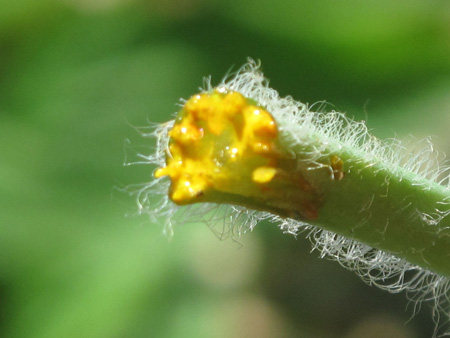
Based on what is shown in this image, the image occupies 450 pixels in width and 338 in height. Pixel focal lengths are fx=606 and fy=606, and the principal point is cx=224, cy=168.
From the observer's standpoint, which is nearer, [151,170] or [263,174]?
[263,174]

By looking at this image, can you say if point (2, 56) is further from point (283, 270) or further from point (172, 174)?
point (172, 174)

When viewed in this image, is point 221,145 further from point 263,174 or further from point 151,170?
point 151,170

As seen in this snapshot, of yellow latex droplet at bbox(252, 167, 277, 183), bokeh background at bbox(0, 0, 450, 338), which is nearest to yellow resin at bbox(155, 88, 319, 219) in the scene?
yellow latex droplet at bbox(252, 167, 277, 183)

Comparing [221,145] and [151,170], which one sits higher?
[151,170]

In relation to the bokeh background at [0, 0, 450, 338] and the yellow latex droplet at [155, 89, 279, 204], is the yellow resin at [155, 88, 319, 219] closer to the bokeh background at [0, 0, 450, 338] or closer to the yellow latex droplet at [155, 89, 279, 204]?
the yellow latex droplet at [155, 89, 279, 204]

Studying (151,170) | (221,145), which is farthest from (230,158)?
(151,170)

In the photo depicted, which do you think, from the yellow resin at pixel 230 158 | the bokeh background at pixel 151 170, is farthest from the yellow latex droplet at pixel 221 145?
the bokeh background at pixel 151 170
